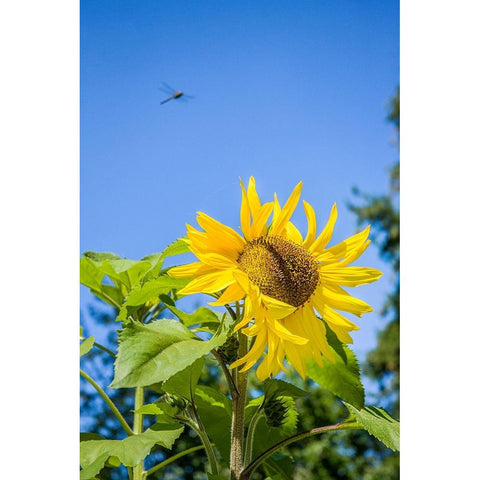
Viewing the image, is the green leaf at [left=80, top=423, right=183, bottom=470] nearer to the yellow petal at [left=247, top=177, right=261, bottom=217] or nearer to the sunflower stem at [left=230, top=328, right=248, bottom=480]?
the sunflower stem at [left=230, top=328, right=248, bottom=480]

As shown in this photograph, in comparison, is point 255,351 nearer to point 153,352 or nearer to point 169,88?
point 153,352

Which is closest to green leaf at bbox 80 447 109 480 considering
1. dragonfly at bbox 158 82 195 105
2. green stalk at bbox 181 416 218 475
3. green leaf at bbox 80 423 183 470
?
green leaf at bbox 80 423 183 470

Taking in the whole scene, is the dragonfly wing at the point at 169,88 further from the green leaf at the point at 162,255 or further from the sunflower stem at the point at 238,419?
the sunflower stem at the point at 238,419

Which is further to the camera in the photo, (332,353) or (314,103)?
(314,103)

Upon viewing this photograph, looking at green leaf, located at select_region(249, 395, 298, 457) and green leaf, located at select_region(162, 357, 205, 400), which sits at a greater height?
green leaf, located at select_region(162, 357, 205, 400)

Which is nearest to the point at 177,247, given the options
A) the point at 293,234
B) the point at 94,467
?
the point at 293,234
